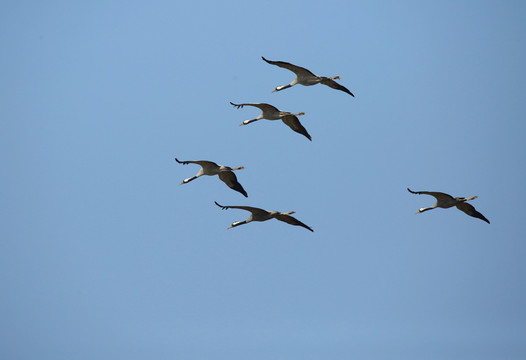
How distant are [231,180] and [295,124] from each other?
174 inches

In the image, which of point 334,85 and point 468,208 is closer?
point 334,85

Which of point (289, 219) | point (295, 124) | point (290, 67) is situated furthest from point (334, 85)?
point (289, 219)

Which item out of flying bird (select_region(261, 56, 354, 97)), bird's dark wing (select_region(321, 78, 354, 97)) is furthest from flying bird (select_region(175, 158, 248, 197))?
bird's dark wing (select_region(321, 78, 354, 97))

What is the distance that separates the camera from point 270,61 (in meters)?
54.7

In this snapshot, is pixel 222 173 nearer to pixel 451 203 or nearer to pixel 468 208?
pixel 451 203

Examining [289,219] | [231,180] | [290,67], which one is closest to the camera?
[290,67]

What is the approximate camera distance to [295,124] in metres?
60.0

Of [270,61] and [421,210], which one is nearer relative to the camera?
[270,61]

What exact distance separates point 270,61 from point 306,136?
673 cm

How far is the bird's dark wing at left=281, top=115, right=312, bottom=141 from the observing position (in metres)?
59.9

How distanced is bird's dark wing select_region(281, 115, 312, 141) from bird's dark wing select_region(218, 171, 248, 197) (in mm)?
3878

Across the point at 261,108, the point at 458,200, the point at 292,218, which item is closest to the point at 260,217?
the point at 292,218

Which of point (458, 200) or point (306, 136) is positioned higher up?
point (306, 136)

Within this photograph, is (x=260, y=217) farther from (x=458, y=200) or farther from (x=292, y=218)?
(x=458, y=200)
